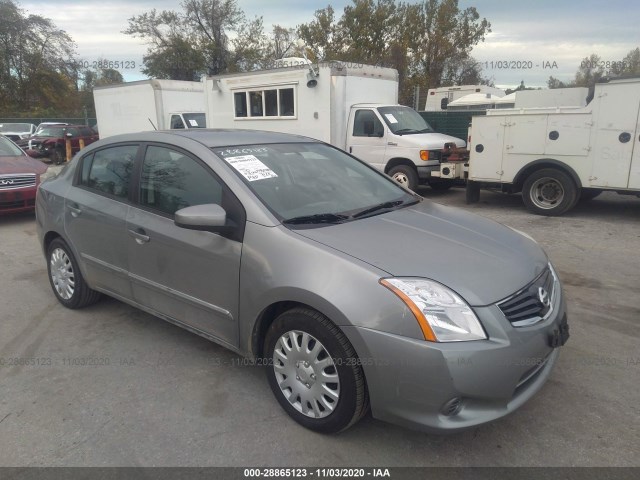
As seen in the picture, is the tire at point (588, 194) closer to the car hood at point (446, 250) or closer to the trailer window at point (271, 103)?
the car hood at point (446, 250)

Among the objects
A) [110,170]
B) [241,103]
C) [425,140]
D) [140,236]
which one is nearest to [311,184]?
[140,236]

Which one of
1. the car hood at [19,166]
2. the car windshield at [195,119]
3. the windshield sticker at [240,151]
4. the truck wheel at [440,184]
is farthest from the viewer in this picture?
the car windshield at [195,119]

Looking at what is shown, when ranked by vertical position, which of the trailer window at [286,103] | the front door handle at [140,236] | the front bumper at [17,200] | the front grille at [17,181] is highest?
the trailer window at [286,103]

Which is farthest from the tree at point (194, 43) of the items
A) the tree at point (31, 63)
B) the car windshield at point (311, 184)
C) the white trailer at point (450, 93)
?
the car windshield at point (311, 184)

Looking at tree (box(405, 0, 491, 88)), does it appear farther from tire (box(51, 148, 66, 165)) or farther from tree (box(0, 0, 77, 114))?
tree (box(0, 0, 77, 114))

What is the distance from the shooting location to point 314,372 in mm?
2592

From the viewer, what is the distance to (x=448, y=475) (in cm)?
238

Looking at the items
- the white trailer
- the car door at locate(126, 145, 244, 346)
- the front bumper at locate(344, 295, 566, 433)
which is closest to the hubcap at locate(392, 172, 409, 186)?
the car door at locate(126, 145, 244, 346)

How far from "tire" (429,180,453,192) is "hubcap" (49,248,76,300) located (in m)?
7.79

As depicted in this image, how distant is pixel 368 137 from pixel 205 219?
7.91m

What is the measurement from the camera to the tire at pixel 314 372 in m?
2.44

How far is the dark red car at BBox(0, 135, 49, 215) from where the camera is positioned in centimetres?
802

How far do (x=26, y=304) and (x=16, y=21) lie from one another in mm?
38694

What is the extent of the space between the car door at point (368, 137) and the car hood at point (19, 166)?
232 inches
